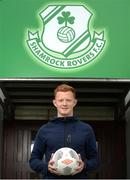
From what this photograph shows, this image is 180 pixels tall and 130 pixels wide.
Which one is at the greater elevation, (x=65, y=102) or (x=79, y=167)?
(x=65, y=102)

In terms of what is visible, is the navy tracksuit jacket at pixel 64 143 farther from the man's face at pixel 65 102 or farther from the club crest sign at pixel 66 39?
the club crest sign at pixel 66 39

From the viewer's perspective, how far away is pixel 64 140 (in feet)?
7.17

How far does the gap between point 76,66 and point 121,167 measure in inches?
101

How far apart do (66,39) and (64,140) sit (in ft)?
2.81

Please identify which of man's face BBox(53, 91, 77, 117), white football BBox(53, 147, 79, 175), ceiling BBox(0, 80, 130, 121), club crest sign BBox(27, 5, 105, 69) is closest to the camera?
white football BBox(53, 147, 79, 175)

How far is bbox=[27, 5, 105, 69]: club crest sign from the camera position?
2730 mm

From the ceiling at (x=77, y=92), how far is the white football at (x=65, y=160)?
1.79 metres

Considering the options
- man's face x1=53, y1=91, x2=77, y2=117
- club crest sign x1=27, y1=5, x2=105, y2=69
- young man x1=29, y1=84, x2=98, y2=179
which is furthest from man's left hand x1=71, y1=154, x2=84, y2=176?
club crest sign x1=27, y1=5, x2=105, y2=69

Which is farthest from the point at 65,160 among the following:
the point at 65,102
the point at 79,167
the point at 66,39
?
the point at 66,39

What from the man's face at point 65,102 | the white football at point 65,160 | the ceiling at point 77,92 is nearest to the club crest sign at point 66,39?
the man's face at point 65,102

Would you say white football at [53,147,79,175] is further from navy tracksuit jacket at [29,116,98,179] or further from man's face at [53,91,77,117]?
man's face at [53,91,77,117]

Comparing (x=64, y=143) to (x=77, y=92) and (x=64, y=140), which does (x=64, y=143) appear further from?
(x=77, y=92)

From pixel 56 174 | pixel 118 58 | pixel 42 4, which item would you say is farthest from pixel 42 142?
pixel 42 4

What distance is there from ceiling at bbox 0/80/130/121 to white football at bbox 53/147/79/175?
1.79 meters
